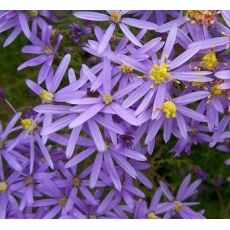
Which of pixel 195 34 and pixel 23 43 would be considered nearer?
pixel 195 34

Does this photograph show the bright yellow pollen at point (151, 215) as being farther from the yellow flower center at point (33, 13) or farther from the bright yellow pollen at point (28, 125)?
the yellow flower center at point (33, 13)

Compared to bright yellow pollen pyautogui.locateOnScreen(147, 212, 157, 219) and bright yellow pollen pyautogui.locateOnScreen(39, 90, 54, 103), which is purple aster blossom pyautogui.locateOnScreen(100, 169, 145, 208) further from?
bright yellow pollen pyautogui.locateOnScreen(39, 90, 54, 103)

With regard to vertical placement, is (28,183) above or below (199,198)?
above

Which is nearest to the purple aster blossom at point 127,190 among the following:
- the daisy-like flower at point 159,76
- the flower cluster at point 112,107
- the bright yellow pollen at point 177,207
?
the flower cluster at point 112,107

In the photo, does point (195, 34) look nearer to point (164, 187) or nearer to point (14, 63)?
point (164, 187)

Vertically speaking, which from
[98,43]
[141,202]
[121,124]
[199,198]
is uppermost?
[98,43]

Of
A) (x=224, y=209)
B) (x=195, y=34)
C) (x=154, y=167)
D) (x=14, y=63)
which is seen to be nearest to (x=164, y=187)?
(x=154, y=167)
